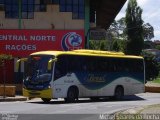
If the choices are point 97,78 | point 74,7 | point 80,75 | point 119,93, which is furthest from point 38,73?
point 74,7

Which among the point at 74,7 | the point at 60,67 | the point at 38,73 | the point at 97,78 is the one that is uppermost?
the point at 74,7

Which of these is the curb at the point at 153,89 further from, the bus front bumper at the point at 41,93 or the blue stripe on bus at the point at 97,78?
the bus front bumper at the point at 41,93

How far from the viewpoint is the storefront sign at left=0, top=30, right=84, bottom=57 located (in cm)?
4241

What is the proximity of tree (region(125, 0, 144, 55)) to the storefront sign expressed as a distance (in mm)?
43033

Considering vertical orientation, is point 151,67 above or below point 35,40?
below

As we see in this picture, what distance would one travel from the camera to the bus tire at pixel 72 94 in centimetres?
3091

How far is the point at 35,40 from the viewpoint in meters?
42.6

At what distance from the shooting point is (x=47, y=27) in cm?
4591

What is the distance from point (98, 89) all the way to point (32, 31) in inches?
421

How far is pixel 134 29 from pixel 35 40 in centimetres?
4629

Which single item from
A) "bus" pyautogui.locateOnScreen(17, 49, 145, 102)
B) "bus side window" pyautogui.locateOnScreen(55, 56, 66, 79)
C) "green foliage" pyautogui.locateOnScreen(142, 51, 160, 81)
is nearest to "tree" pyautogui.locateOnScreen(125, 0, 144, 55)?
"green foliage" pyautogui.locateOnScreen(142, 51, 160, 81)

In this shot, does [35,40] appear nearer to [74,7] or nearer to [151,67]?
[74,7]

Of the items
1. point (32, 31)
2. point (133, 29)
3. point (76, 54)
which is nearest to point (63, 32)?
point (32, 31)

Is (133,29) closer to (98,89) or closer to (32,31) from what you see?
(32,31)
